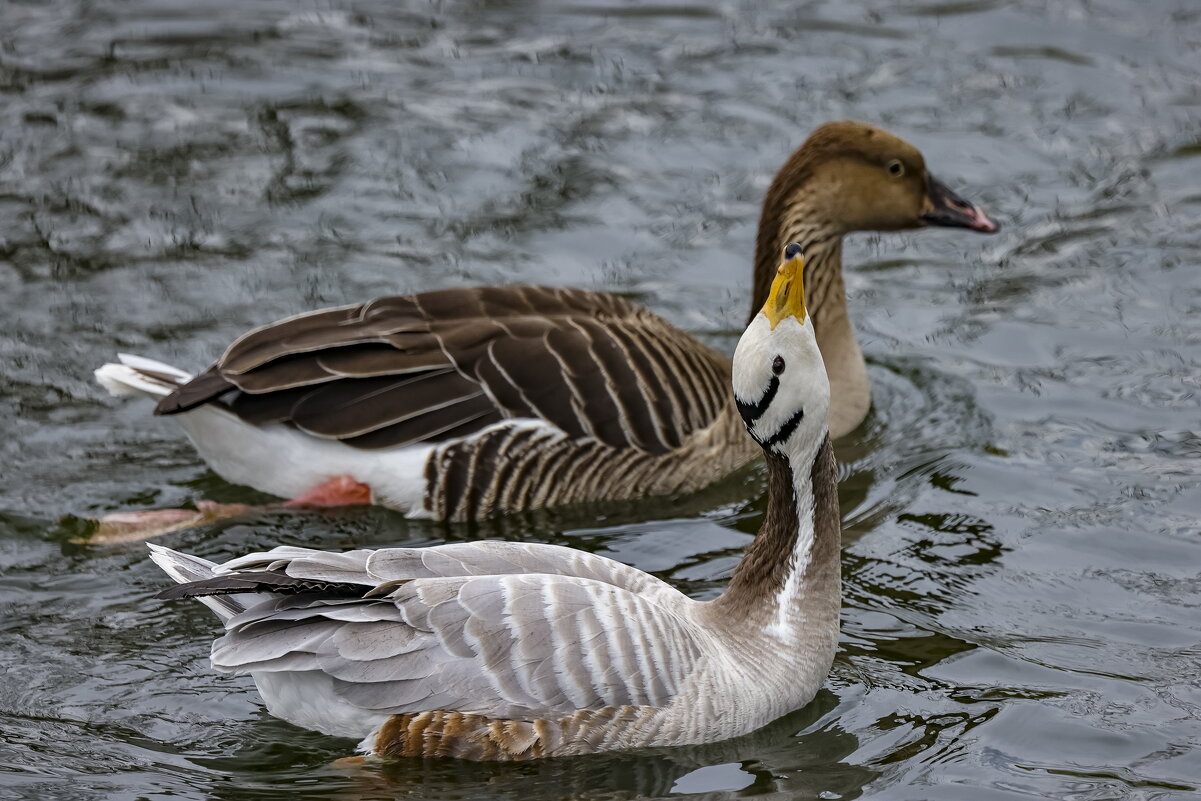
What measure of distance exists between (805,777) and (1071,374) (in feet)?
14.3

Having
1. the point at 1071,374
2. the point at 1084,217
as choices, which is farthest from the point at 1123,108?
the point at 1071,374

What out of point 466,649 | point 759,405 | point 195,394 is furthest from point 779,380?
point 195,394

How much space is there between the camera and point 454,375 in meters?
8.33

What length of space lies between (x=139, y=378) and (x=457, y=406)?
65.2 inches

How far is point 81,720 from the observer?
21.2ft

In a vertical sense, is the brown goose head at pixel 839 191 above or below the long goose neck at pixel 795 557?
above

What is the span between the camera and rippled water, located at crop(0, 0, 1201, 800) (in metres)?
6.49

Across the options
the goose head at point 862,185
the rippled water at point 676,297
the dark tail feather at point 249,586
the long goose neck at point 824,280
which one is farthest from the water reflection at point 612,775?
the goose head at point 862,185

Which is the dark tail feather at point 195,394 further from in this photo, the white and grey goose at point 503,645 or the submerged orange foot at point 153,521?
the white and grey goose at point 503,645

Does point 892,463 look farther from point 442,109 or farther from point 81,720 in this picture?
point 442,109

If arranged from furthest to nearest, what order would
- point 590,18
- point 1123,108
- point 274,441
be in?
point 590,18
point 1123,108
point 274,441

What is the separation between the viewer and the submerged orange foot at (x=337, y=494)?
27.3 ft

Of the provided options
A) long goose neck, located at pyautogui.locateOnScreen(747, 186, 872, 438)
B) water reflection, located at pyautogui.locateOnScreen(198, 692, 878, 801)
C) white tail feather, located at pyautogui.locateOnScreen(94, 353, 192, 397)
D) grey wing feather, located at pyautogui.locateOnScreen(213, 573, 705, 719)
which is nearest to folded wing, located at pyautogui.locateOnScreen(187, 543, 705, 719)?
grey wing feather, located at pyautogui.locateOnScreen(213, 573, 705, 719)

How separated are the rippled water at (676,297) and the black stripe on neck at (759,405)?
131 centimetres
